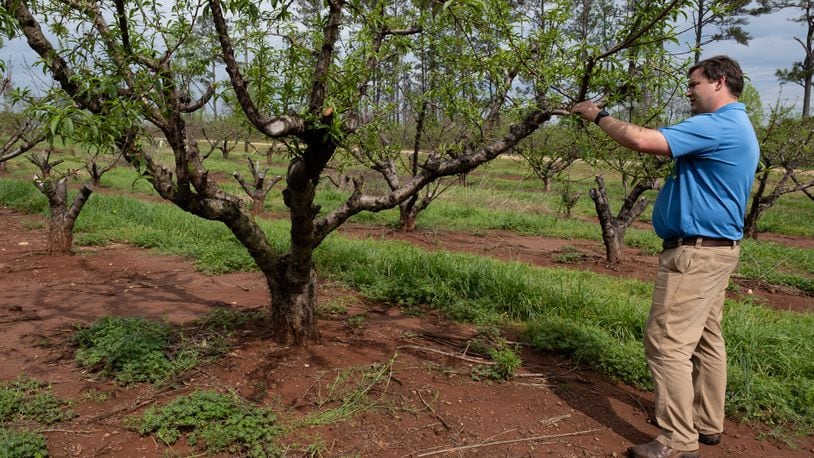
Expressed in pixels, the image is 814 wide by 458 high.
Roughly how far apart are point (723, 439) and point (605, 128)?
208 cm

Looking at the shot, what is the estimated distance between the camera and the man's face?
291 centimetres

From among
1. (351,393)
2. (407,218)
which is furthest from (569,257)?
(351,393)

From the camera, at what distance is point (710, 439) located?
3229 millimetres

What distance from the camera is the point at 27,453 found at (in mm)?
2699

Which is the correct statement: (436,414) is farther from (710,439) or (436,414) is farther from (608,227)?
(608,227)

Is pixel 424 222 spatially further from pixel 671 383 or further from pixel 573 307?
pixel 671 383

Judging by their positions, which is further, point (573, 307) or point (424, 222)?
point (424, 222)

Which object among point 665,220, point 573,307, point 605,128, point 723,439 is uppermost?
point 605,128

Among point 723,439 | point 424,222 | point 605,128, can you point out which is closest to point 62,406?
point 605,128

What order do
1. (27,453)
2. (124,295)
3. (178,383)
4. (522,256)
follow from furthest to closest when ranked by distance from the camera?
(522,256) < (124,295) < (178,383) < (27,453)

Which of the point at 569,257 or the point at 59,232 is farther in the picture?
the point at 569,257

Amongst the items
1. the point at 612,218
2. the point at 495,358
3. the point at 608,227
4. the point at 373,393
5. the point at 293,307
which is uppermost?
the point at 612,218

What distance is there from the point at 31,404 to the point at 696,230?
3902 millimetres

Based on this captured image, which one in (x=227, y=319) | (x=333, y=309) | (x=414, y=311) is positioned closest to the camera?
(x=227, y=319)
